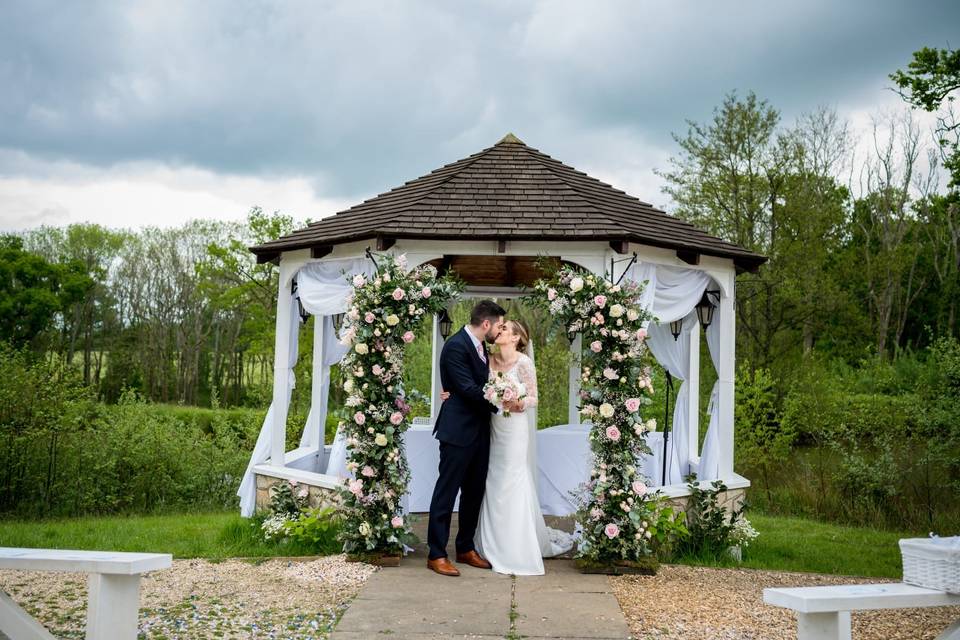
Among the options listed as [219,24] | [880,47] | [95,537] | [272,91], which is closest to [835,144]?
[880,47]

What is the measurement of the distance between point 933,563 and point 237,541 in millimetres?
6325

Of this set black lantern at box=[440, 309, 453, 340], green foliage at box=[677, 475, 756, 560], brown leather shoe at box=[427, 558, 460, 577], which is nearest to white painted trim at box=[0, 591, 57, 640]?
brown leather shoe at box=[427, 558, 460, 577]

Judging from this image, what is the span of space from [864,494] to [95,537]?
10.9 metres

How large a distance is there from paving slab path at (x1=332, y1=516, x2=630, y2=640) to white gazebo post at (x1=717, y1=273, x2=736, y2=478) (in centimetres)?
274

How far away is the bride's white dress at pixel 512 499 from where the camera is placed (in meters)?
6.34

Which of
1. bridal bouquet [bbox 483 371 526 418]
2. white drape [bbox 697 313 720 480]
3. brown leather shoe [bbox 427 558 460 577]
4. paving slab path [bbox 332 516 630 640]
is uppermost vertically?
bridal bouquet [bbox 483 371 526 418]

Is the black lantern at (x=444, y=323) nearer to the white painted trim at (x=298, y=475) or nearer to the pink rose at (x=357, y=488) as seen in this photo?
the white painted trim at (x=298, y=475)

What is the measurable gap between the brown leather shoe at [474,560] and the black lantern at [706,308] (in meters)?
→ 4.14

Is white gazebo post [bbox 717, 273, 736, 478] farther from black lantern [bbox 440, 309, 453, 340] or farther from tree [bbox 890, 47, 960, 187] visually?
black lantern [bbox 440, 309, 453, 340]

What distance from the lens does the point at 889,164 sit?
27500 mm

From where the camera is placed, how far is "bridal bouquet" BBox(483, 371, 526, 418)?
6062mm

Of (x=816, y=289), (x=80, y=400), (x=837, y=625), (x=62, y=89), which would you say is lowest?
(x=837, y=625)

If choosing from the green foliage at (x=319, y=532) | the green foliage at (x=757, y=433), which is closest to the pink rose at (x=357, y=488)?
the green foliage at (x=319, y=532)

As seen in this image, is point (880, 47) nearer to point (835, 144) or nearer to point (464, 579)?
point (464, 579)
